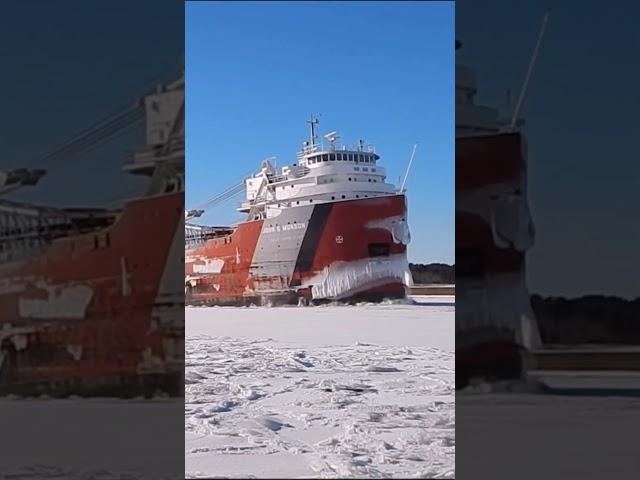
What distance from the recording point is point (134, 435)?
1.96 metres

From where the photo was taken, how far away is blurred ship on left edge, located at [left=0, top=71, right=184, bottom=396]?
1948 mm

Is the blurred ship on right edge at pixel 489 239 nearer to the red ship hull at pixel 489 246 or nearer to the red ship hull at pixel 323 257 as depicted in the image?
the red ship hull at pixel 489 246

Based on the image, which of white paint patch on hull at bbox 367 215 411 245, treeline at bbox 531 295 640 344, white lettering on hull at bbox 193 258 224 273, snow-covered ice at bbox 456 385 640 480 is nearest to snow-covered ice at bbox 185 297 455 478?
snow-covered ice at bbox 456 385 640 480

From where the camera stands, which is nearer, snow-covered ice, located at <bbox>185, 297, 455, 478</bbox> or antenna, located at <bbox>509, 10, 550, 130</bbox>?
antenna, located at <bbox>509, 10, 550, 130</bbox>

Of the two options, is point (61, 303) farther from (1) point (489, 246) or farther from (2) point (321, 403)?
(2) point (321, 403)

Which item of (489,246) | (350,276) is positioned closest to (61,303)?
(489,246)

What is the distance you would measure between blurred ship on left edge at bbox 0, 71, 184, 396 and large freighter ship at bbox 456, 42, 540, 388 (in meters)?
0.90

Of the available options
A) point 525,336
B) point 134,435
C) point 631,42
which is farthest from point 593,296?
point 134,435

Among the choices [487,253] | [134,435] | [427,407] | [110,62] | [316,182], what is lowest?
[427,407]

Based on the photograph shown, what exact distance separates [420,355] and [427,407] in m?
2.10

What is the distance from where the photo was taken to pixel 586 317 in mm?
1998

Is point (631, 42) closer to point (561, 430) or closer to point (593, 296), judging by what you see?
point (593, 296)

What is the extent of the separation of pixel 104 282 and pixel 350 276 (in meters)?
8.73

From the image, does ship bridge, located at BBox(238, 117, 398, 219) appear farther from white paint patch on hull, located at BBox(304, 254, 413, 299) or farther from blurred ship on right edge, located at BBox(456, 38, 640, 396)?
blurred ship on right edge, located at BBox(456, 38, 640, 396)
